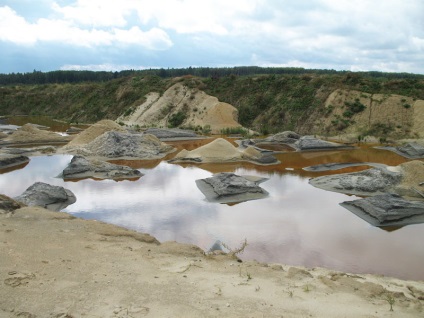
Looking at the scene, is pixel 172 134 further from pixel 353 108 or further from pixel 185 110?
pixel 353 108

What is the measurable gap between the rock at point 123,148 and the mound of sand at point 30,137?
18.2ft

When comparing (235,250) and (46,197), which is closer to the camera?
(235,250)

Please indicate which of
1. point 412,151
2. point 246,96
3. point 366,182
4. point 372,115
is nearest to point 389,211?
point 366,182

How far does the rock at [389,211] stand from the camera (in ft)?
37.4

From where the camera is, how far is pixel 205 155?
20.8 metres

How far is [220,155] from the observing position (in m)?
20.9

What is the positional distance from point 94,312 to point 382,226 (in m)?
8.40

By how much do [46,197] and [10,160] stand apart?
8.39 m

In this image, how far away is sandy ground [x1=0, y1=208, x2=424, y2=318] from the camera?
5.73m

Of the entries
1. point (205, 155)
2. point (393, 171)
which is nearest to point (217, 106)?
point (205, 155)

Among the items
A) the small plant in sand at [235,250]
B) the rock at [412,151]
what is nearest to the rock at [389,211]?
the small plant in sand at [235,250]

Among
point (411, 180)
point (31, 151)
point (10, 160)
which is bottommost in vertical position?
point (31, 151)

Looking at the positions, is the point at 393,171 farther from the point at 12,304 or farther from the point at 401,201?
the point at 12,304

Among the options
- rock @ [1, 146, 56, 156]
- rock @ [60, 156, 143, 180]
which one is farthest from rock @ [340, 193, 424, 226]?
rock @ [1, 146, 56, 156]
